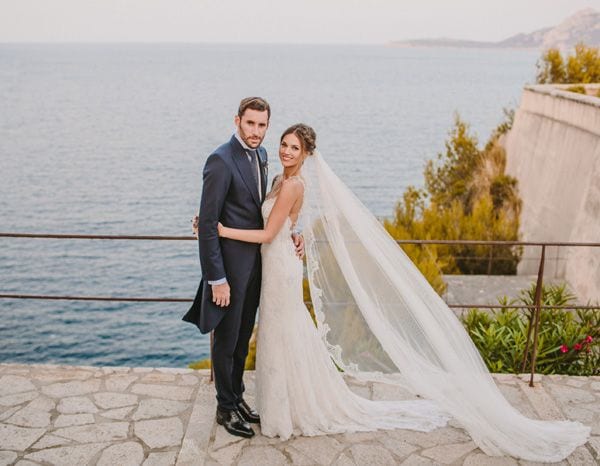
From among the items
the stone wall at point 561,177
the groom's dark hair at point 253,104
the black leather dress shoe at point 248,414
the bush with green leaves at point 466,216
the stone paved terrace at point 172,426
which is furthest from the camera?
the bush with green leaves at point 466,216

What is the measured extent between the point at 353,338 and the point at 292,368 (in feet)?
1.43

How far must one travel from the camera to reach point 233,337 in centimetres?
345

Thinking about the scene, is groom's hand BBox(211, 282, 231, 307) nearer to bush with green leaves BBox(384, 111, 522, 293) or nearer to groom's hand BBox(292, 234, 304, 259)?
groom's hand BBox(292, 234, 304, 259)

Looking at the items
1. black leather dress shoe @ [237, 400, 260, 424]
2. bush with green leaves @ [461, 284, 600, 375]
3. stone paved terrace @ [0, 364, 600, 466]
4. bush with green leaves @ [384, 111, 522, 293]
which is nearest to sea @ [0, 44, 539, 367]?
bush with green leaves @ [384, 111, 522, 293]

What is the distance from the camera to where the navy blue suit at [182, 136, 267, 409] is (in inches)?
123

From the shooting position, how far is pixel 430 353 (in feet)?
11.5

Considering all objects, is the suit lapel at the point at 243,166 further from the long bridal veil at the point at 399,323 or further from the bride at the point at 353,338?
the long bridal veil at the point at 399,323

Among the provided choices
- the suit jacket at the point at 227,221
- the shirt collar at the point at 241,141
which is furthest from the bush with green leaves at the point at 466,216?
the shirt collar at the point at 241,141

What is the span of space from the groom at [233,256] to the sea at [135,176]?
1414 centimetres

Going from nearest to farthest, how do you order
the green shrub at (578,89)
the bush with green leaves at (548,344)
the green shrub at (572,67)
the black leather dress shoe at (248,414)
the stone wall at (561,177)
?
the black leather dress shoe at (248,414) < the bush with green leaves at (548,344) < the stone wall at (561,177) < the green shrub at (578,89) < the green shrub at (572,67)

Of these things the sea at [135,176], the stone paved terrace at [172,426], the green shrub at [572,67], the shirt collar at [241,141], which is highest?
the green shrub at [572,67]

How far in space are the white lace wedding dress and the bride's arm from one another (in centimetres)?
8

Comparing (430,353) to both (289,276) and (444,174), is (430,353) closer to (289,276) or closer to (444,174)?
(289,276)

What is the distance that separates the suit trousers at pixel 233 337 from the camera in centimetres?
340
